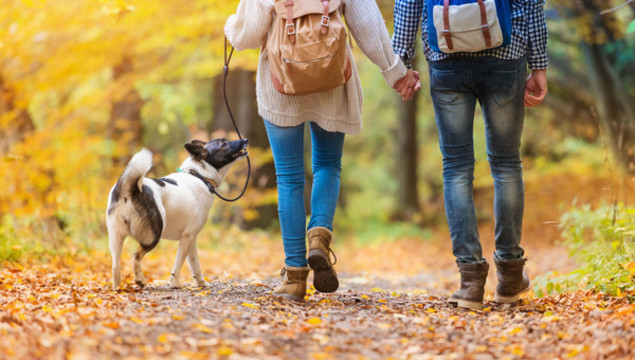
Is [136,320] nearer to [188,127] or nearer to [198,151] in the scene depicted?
[198,151]

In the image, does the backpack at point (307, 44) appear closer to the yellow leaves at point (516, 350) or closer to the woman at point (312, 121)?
the woman at point (312, 121)

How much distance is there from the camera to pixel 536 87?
3883 millimetres

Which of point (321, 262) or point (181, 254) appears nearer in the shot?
point (321, 262)

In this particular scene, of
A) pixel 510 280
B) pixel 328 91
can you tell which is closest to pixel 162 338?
pixel 328 91

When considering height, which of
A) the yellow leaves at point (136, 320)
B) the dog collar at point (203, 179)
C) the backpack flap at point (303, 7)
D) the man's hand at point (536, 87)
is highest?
the backpack flap at point (303, 7)

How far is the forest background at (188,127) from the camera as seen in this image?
6.36 m

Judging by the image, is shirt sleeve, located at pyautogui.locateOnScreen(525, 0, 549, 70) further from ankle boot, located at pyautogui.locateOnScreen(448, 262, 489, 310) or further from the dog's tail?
the dog's tail

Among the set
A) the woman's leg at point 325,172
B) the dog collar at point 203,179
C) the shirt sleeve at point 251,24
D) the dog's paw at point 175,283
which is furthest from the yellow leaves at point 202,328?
the shirt sleeve at point 251,24

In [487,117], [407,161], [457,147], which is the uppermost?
[487,117]

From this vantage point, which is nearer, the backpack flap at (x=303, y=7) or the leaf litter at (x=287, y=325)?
the leaf litter at (x=287, y=325)

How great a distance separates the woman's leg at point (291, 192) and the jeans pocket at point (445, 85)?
870 millimetres

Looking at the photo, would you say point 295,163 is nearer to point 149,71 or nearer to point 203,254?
point 203,254

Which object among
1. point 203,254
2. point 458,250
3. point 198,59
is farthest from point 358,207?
point 458,250

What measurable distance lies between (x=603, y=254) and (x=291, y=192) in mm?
2472
